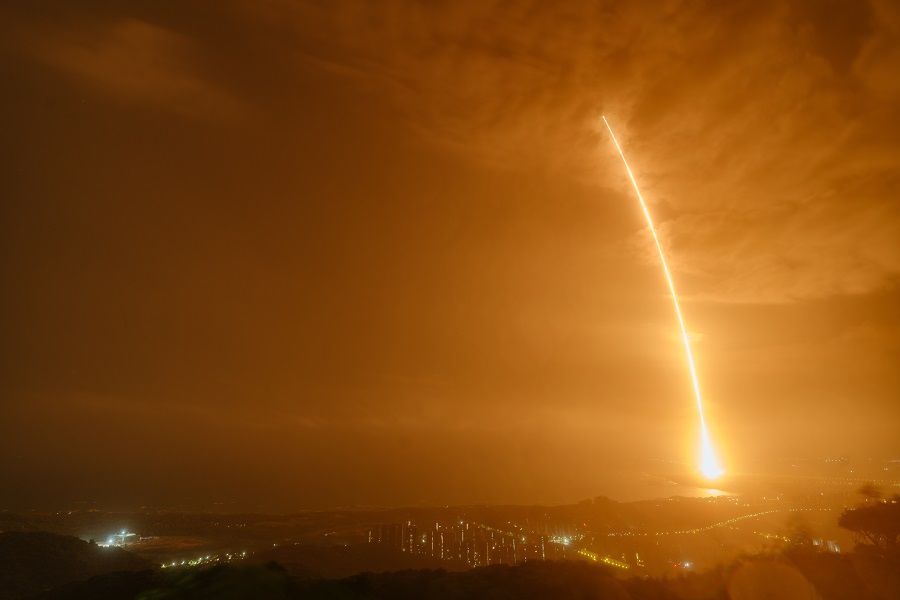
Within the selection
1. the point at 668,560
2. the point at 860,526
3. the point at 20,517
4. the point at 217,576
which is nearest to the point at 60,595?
Answer: the point at 217,576

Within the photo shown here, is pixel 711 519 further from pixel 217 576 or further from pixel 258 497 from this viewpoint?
pixel 258 497

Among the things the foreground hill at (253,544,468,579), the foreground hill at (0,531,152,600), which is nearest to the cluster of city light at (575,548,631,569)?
the foreground hill at (253,544,468,579)

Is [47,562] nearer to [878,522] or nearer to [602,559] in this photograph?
[602,559]

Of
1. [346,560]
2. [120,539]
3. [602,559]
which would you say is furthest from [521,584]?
[120,539]

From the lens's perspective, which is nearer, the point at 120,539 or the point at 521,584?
the point at 521,584

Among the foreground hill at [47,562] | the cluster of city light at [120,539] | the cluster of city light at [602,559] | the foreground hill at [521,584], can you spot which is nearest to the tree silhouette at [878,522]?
the foreground hill at [521,584]

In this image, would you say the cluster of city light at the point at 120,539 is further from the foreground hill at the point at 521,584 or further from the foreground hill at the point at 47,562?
the foreground hill at the point at 521,584

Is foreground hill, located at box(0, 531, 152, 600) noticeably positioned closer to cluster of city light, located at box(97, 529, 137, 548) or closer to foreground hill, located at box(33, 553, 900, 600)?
cluster of city light, located at box(97, 529, 137, 548)

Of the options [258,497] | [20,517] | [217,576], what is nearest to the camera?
[217,576]
